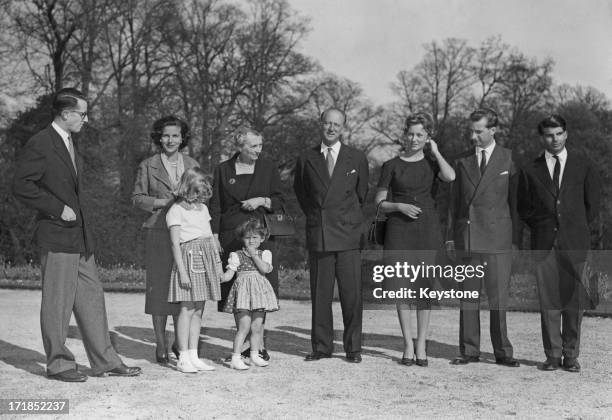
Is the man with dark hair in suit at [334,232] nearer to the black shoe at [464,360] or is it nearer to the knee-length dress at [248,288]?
the knee-length dress at [248,288]

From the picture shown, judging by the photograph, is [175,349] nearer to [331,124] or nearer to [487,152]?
[331,124]

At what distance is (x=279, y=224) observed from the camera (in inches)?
288

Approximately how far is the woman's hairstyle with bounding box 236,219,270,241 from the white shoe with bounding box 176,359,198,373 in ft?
4.00

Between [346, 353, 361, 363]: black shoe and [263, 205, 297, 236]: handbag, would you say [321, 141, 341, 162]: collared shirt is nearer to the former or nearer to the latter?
[263, 205, 297, 236]: handbag

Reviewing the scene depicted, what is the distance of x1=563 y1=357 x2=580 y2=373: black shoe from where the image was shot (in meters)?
6.73

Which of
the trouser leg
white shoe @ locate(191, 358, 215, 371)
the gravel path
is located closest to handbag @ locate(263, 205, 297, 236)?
the trouser leg

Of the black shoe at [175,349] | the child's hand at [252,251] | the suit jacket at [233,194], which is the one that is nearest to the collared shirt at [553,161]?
the suit jacket at [233,194]

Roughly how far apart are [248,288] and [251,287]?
28mm

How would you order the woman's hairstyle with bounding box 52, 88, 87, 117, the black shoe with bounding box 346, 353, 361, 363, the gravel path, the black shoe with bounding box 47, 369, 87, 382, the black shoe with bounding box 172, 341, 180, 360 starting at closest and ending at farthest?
the gravel path < the black shoe with bounding box 47, 369, 87, 382 < the woman's hairstyle with bounding box 52, 88, 87, 117 < the black shoe with bounding box 346, 353, 361, 363 < the black shoe with bounding box 172, 341, 180, 360

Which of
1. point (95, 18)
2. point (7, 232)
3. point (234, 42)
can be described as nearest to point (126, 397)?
point (7, 232)

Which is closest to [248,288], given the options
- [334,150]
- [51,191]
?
[334,150]

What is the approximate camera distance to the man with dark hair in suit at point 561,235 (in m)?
6.77

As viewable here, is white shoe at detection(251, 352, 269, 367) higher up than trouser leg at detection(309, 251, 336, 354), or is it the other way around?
trouser leg at detection(309, 251, 336, 354)

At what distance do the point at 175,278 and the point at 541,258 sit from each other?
125 inches
